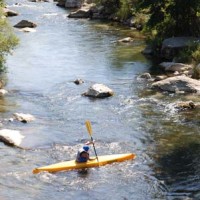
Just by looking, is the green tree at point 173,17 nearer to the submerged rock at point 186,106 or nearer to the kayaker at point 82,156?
the submerged rock at point 186,106

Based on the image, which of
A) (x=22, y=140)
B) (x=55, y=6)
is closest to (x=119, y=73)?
(x=22, y=140)

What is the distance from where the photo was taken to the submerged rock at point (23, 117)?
22.6m

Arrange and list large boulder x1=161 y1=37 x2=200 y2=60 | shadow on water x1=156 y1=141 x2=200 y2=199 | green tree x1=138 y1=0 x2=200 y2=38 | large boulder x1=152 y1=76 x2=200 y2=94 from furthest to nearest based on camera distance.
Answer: green tree x1=138 y1=0 x2=200 y2=38 → large boulder x1=161 y1=37 x2=200 y2=60 → large boulder x1=152 y1=76 x2=200 y2=94 → shadow on water x1=156 y1=141 x2=200 y2=199

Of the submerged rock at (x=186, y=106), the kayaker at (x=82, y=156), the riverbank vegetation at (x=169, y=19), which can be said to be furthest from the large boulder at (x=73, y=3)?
the kayaker at (x=82, y=156)

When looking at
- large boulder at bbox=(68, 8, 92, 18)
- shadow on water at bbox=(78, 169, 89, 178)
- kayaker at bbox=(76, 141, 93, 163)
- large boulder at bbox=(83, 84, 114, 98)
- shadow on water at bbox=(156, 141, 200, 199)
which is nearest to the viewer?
shadow on water at bbox=(156, 141, 200, 199)

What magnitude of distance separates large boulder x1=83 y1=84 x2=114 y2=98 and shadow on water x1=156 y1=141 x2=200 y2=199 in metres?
7.58

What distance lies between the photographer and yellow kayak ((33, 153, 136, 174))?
17.4 meters

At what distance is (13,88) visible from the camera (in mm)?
28016

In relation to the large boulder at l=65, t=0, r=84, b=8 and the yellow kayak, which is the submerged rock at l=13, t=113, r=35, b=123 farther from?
the large boulder at l=65, t=0, r=84, b=8

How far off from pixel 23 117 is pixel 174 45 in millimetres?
15092

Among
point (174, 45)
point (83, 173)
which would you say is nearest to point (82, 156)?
point (83, 173)

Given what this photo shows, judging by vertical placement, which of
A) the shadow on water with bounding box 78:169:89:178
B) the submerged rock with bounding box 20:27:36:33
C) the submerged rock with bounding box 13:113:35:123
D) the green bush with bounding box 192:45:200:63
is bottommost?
the submerged rock with bounding box 20:27:36:33

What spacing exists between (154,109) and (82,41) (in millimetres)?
17256

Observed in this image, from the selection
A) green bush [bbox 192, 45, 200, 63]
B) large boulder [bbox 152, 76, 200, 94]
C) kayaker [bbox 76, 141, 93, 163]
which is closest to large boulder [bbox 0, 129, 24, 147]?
kayaker [bbox 76, 141, 93, 163]
